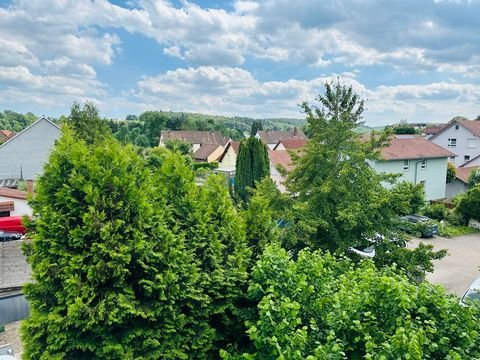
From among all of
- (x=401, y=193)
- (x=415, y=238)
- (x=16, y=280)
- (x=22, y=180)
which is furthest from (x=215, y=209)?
(x=22, y=180)

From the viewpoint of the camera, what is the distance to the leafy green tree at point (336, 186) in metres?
9.55

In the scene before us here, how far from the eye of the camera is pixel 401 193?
9891 millimetres

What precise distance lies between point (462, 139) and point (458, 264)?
90.0 ft

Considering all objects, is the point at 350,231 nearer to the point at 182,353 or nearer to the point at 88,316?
the point at 182,353

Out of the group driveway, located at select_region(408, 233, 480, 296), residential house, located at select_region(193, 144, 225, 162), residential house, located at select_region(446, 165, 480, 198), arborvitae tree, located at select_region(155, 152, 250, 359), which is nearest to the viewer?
arborvitae tree, located at select_region(155, 152, 250, 359)

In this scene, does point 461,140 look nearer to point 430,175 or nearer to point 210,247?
point 430,175

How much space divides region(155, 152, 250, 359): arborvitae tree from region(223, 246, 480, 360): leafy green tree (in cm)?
49

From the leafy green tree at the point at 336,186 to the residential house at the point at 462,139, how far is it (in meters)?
33.6

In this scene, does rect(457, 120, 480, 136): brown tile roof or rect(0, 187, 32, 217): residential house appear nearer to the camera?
rect(0, 187, 32, 217): residential house

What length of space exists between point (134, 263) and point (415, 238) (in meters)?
21.3

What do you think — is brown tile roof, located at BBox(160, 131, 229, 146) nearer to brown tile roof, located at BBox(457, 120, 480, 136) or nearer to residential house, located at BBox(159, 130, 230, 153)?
residential house, located at BBox(159, 130, 230, 153)

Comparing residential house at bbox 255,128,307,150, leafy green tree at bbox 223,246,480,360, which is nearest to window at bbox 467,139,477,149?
residential house at bbox 255,128,307,150

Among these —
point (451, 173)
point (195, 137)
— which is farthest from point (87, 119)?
point (195, 137)

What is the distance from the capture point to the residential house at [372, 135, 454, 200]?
2695 cm
